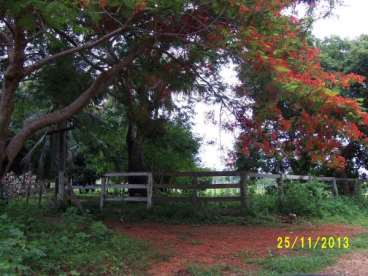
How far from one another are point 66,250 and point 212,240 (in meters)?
4.03

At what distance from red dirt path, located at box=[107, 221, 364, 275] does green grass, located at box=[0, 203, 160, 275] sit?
0.50 m

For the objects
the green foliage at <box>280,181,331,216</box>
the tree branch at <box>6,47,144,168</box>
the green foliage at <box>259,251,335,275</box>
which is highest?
the tree branch at <box>6,47,144,168</box>

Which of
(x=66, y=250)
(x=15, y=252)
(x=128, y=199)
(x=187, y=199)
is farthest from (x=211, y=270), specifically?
(x=128, y=199)

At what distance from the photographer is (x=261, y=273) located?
8500mm

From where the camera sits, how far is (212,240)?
11875 mm

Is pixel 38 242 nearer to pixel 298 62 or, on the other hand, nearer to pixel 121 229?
pixel 121 229

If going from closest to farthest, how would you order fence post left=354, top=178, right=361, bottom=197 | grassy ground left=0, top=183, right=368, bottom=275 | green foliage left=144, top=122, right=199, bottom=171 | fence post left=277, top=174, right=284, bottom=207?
grassy ground left=0, top=183, right=368, bottom=275
fence post left=277, top=174, right=284, bottom=207
fence post left=354, top=178, right=361, bottom=197
green foliage left=144, top=122, right=199, bottom=171

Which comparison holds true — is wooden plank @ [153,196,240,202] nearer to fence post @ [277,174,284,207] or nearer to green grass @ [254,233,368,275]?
fence post @ [277,174,284,207]

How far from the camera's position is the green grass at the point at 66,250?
778cm

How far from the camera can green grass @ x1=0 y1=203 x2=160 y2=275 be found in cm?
778

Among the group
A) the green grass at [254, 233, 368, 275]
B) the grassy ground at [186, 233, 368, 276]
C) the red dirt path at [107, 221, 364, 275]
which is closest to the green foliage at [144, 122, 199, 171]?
the red dirt path at [107, 221, 364, 275]

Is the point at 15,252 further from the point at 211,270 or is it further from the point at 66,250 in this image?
the point at 211,270

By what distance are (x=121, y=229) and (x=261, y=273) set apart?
5442 millimetres

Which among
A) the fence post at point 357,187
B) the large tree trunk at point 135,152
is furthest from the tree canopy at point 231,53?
the fence post at point 357,187
